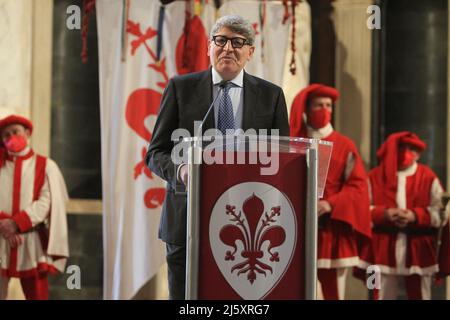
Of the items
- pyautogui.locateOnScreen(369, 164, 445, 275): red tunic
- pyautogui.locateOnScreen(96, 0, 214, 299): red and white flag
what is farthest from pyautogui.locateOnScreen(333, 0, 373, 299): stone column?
pyautogui.locateOnScreen(96, 0, 214, 299): red and white flag

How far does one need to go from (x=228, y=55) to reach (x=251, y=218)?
66 cm

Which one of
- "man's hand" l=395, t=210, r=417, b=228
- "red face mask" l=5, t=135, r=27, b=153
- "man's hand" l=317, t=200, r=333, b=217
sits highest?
"red face mask" l=5, t=135, r=27, b=153

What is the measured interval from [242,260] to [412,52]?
4.44 metres

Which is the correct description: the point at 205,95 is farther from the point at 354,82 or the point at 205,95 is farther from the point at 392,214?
the point at 354,82

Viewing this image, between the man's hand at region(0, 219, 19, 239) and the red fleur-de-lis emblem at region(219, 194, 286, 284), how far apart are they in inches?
126

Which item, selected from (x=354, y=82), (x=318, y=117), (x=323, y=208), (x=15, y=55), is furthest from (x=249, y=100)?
(x=354, y=82)

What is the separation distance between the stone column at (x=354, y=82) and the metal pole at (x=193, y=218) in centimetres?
407

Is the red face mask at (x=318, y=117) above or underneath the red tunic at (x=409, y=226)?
above

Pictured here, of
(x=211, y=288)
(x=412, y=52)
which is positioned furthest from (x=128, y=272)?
(x=211, y=288)

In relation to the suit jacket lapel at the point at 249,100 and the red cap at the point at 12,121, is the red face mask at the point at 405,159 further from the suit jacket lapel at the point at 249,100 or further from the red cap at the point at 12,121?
the suit jacket lapel at the point at 249,100

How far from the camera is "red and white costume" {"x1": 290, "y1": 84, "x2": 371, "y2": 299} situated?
19.3 feet

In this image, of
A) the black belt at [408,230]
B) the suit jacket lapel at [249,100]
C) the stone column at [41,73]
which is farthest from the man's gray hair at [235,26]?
the stone column at [41,73]

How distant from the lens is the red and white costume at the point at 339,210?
19.3 ft

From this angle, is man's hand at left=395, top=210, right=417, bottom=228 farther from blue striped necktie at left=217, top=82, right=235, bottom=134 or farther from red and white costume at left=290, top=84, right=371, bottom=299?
blue striped necktie at left=217, top=82, right=235, bottom=134
